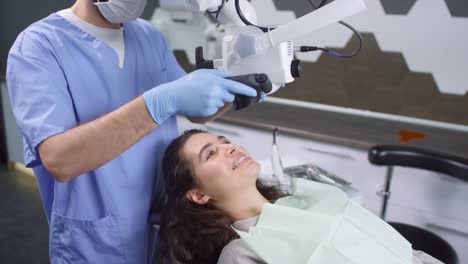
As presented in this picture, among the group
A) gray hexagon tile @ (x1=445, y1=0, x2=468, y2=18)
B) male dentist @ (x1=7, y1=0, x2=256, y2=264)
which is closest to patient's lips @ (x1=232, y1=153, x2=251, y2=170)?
male dentist @ (x1=7, y1=0, x2=256, y2=264)

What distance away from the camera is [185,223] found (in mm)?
1275

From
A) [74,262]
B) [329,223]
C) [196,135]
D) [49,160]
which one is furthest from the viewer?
[196,135]

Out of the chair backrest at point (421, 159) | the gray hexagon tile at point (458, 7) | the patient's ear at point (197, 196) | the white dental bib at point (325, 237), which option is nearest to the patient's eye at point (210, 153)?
the patient's ear at point (197, 196)

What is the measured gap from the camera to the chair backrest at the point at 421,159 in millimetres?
1366

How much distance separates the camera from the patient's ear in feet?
4.20

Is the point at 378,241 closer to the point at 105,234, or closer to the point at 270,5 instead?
the point at 105,234

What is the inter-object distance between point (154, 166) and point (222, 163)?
22 cm

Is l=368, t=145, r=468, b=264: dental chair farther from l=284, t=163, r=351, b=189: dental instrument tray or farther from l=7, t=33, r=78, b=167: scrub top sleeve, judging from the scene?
l=7, t=33, r=78, b=167: scrub top sleeve

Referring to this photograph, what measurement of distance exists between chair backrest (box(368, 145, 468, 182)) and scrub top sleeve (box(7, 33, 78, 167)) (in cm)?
105

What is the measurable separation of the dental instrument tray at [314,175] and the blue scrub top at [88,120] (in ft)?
1.83

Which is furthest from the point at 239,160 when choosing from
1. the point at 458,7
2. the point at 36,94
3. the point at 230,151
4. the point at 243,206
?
the point at 458,7

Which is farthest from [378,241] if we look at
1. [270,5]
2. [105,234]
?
[270,5]

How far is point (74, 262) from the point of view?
4.12ft

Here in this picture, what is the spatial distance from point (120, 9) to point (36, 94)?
0.32 meters
